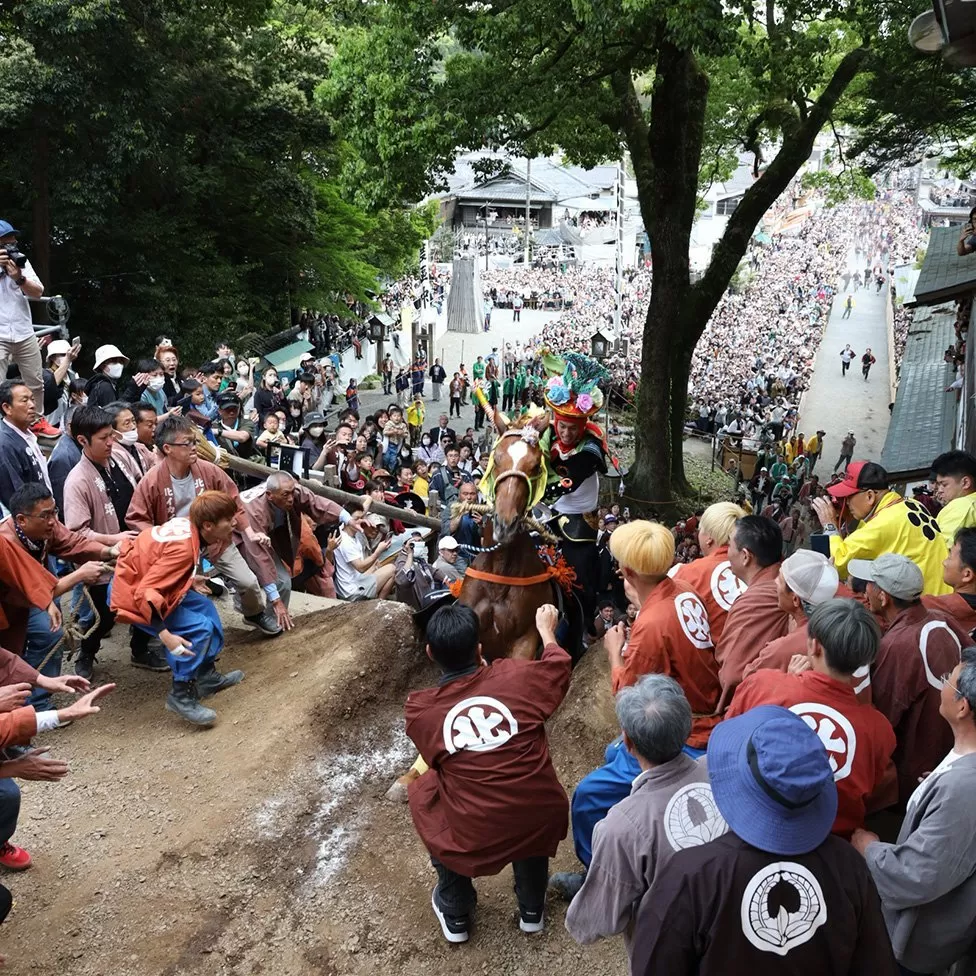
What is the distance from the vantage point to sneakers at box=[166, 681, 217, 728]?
6.28 m

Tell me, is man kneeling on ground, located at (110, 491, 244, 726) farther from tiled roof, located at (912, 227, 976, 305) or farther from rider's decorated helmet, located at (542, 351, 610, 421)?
tiled roof, located at (912, 227, 976, 305)

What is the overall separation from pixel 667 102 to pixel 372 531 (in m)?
11.6

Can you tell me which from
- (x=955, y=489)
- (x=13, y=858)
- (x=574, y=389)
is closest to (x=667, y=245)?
A: (x=574, y=389)

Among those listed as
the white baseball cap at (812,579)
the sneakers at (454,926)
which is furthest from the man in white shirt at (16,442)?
the white baseball cap at (812,579)

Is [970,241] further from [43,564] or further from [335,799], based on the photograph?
[43,564]

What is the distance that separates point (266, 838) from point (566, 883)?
5.89 ft

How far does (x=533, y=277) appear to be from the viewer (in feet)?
186

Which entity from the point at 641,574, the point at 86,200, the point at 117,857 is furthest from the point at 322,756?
the point at 86,200

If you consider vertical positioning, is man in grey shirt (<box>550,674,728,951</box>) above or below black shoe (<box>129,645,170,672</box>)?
above

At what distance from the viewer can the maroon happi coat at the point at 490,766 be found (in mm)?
4062

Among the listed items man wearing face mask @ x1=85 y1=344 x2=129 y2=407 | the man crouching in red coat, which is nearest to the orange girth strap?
the man crouching in red coat

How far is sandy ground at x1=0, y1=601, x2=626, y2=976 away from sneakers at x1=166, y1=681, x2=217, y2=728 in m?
0.09

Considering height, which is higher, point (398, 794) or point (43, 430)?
point (43, 430)

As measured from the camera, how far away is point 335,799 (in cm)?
575
